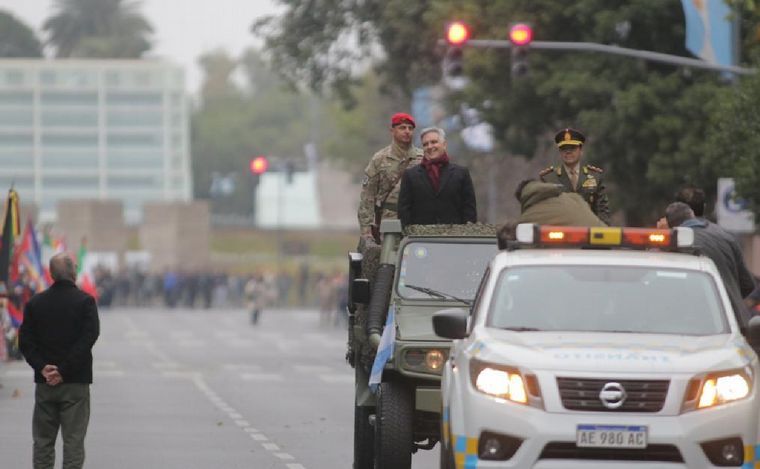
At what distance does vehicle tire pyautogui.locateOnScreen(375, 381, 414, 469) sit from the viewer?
14.6m

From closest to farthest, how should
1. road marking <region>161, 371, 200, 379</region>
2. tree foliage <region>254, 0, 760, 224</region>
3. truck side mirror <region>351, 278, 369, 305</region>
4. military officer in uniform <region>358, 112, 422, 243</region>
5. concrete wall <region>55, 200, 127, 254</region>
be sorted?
truck side mirror <region>351, 278, 369, 305</region> < military officer in uniform <region>358, 112, 422, 243</region> < road marking <region>161, 371, 200, 379</region> < tree foliage <region>254, 0, 760, 224</region> < concrete wall <region>55, 200, 127, 254</region>

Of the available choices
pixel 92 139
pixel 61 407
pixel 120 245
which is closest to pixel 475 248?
pixel 61 407

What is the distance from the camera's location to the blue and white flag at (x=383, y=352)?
14.7 m

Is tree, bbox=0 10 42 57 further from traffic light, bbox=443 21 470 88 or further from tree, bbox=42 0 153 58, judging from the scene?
traffic light, bbox=443 21 470 88

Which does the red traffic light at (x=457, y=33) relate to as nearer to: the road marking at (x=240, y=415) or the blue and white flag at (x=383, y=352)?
the road marking at (x=240, y=415)

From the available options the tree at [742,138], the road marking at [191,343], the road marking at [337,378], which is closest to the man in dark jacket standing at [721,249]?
the tree at [742,138]

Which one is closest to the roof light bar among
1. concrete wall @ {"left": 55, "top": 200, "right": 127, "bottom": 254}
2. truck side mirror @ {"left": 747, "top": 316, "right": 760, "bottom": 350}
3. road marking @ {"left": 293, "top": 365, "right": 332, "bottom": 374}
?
truck side mirror @ {"left": 747, "top": 316, "right": 760, "bottom": 350}

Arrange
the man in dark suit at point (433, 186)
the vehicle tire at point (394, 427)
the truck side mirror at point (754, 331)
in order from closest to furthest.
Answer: the truck side mirror at point (754, 331)
the vehicle tire at point (394, 427)
the man in dark suit at point (433, 186)

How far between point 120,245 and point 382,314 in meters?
97.9

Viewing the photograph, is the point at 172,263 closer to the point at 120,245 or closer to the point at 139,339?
the point at 120,245

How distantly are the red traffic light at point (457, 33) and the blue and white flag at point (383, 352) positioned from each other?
635 inches

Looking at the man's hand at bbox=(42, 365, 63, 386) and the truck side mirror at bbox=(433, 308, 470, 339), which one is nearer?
the truck side mirror at bbox=(433, 308, 470, 339)

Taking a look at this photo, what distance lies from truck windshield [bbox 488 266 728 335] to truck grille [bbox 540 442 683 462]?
37.5 inches

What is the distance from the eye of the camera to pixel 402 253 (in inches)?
627
